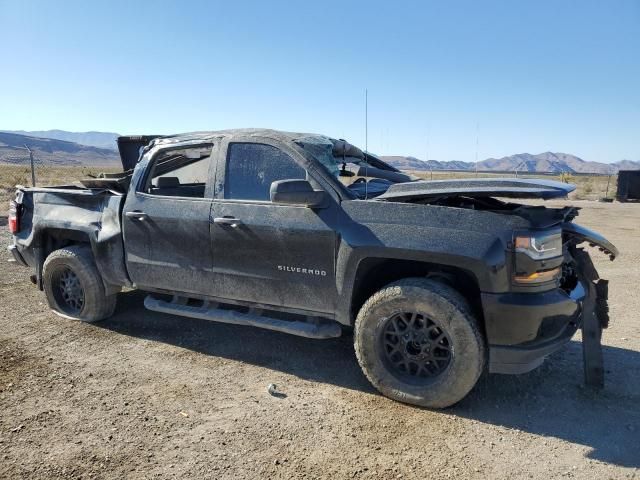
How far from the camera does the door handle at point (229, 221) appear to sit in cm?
410

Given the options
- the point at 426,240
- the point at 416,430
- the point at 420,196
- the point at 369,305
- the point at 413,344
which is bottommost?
the point at 416,430

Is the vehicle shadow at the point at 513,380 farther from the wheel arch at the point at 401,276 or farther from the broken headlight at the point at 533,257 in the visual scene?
the broken headlight at the point at 533,257

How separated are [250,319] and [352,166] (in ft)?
5.40

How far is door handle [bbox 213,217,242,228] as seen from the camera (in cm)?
410

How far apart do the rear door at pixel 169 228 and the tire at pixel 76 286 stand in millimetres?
604

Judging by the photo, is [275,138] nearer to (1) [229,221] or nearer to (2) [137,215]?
(1) [229,221]

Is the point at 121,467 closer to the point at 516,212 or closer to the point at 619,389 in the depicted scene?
the point at 516,212

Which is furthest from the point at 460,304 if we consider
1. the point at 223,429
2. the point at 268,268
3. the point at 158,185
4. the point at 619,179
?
the point at 619,179

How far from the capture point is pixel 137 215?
463 centimetres

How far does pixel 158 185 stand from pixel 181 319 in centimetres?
152

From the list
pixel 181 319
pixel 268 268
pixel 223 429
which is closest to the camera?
pixel 223 429

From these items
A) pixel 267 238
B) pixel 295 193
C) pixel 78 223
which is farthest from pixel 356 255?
pixel 78 223

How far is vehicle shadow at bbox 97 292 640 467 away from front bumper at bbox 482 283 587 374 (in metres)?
0.41

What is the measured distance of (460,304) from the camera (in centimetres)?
342
